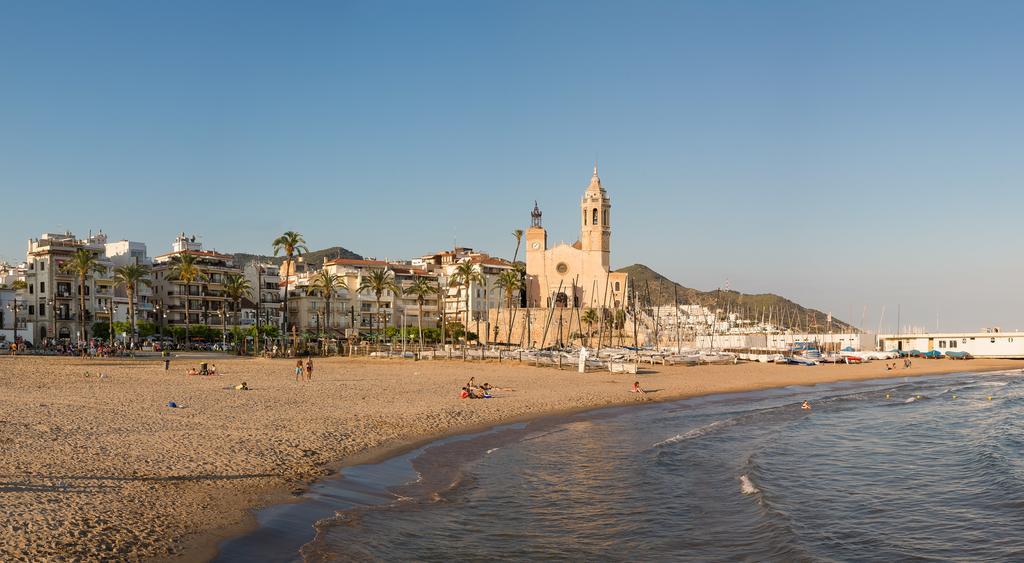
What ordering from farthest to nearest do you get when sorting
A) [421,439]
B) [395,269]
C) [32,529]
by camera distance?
[395,269] < [421,439] < [32,529]

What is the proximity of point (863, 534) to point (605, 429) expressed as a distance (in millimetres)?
14568

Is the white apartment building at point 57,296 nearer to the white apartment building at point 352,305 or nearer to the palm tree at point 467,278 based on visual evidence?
the white apartment building at point 352,305

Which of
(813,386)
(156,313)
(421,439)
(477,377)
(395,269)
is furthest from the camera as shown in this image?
(395,269)

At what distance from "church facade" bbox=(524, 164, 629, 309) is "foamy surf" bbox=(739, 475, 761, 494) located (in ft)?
322

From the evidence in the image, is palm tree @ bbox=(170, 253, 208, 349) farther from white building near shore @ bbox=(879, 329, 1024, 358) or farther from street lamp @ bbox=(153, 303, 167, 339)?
white building near shore @ bbox=(879, 329, 1024, 358)

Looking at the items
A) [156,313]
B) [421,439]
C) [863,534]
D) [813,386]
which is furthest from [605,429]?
[156,313]

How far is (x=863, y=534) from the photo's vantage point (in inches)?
614

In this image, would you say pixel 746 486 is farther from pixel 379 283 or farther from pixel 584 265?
pixel 584 265

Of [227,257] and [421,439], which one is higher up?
[227,257]

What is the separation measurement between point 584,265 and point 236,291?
2178 inches

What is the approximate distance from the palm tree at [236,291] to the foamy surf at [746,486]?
7424 centimetres

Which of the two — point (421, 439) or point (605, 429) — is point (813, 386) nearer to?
point (605, 429)

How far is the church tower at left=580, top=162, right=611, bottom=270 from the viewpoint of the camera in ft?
401

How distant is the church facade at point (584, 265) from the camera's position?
12069cm
